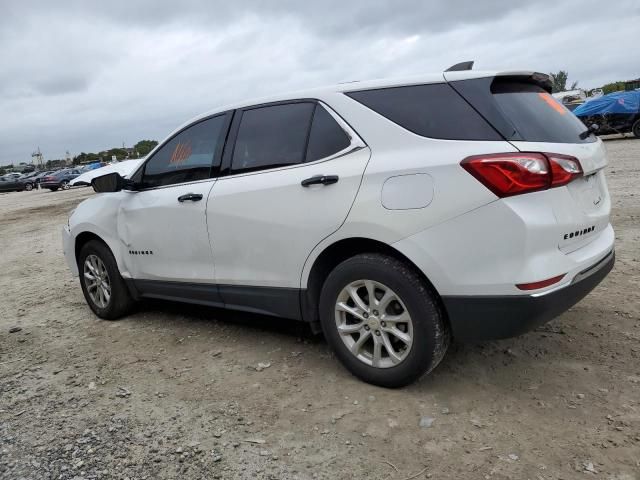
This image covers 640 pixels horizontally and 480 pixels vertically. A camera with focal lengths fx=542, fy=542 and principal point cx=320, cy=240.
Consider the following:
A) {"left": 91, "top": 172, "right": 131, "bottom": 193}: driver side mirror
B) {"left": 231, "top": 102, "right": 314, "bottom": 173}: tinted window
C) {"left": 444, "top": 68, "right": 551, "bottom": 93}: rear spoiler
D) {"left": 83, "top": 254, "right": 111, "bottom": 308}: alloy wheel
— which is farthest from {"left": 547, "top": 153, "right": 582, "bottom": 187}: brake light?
{"left": 83, "top": 254, "right": 111, "bottom": 308}: alloy wheel

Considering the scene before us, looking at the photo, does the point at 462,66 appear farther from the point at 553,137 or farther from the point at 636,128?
the point at 636,128

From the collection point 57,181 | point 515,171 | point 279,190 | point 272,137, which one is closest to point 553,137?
point 515,171

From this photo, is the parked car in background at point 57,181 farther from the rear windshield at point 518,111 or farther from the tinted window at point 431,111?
the rear windshield at point 518,111

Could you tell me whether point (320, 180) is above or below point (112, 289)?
above

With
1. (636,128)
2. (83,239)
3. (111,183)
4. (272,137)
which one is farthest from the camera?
(636,128)

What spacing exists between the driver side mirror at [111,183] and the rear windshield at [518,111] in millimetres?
2853

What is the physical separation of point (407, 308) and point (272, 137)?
151 cm

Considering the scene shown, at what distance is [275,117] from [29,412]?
95.9 inches

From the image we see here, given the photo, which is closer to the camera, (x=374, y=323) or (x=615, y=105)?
(x=374, y=323)

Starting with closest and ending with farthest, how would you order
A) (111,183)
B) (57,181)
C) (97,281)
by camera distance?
(111,183) → (97,281) → (57,181)

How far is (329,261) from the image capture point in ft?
11.0

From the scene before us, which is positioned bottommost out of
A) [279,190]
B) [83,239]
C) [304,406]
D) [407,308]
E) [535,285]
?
[304,406]

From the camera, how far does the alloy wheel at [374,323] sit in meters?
3.02

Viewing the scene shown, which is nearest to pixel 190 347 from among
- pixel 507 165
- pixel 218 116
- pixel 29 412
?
pixel 29 412
